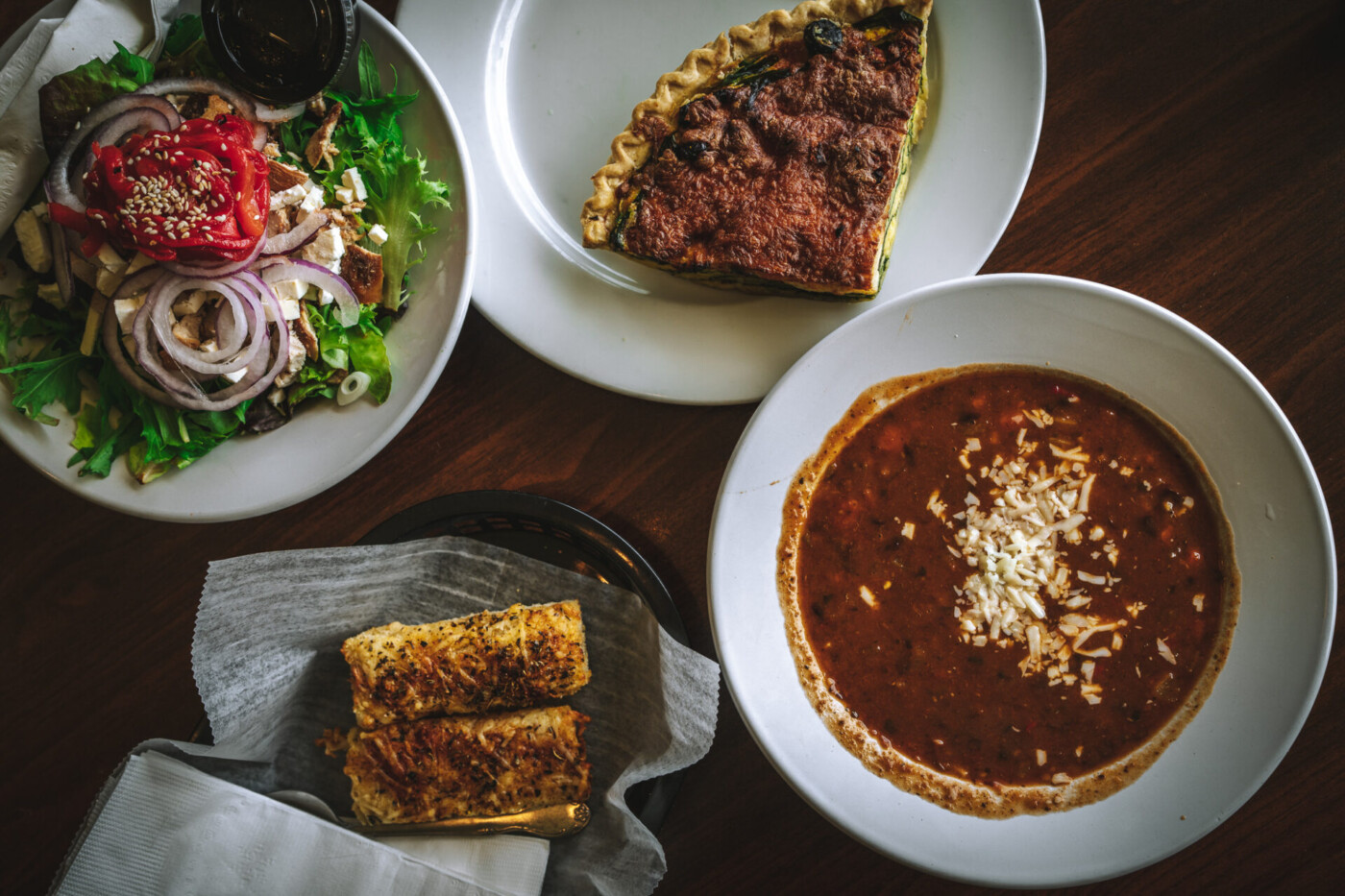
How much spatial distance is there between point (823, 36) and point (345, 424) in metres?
1.94

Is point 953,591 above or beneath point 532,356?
beneath

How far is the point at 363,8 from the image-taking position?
2268 millimetres

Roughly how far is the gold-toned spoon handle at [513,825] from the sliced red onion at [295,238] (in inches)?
74.2

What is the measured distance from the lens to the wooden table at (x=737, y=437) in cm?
254

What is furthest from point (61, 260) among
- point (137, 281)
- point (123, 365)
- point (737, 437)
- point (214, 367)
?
point (737, 437)

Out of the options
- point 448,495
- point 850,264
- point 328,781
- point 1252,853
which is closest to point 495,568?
point 448,495

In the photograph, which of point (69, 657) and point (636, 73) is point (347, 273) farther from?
point (69, 657)

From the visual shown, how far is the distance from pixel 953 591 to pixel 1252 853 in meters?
1.50

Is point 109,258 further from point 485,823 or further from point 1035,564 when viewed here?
point 1035,564

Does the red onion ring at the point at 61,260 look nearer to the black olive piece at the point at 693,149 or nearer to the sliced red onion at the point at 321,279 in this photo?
the sliced red onion at the point at 321,279

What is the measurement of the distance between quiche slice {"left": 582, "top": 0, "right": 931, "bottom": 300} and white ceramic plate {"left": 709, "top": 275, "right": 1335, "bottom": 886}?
330mm

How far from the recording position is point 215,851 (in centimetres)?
227

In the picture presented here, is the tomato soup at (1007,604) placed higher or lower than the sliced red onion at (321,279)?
lower

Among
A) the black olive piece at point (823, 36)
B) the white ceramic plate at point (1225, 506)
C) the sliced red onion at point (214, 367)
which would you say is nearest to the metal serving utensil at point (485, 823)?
the white ceramic plate at point (1225, 506)
